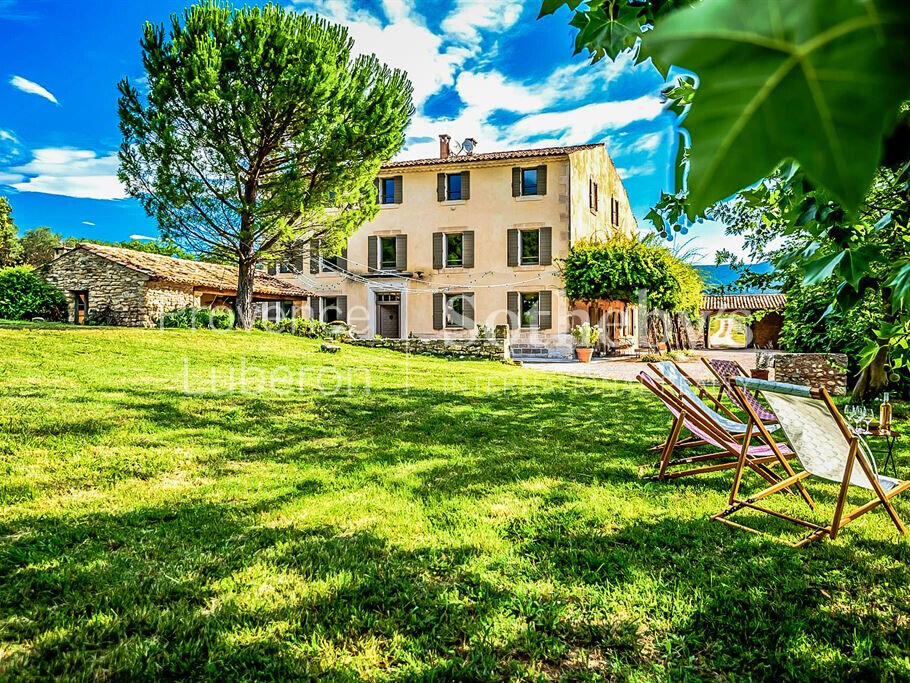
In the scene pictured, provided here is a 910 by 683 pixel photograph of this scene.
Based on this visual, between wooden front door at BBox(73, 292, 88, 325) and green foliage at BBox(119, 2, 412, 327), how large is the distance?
26.0 ft

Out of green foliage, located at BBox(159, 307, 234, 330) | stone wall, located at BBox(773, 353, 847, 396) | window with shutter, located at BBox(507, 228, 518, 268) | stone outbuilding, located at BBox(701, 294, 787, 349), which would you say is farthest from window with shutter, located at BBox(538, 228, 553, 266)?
stone wall, located at BBox(773, 353, 847, 396)

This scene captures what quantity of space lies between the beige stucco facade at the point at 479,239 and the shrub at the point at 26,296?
37.4ft

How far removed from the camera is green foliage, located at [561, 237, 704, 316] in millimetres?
18672

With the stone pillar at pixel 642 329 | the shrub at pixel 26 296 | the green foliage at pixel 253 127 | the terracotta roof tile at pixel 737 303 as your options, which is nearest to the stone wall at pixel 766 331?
the terracotta roof tile at pixel 737 303

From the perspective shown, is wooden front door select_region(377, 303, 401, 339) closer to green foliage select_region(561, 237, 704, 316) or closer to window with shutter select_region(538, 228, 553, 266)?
window with shutter select_region(538, 228, 553, 266)

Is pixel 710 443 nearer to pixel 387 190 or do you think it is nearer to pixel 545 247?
pixel 545 247

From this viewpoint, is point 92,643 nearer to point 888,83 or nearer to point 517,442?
point 888,83

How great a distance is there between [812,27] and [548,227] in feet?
76.5

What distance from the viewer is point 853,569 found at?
2.91 m

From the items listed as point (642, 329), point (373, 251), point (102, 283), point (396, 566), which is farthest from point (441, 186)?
point (396, 566)

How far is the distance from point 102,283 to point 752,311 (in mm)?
32403

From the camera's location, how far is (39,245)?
39.9 meters

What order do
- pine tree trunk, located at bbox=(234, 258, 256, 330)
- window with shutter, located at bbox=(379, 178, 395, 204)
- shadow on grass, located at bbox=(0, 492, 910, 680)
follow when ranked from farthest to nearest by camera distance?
1. window with shutter, located at bbox=(379, 178, 395, 204)
2. pine tree trunk, located at bbox=(234, 258, 256, 330)
3. shadow on grass, located at bbox=(0, 492, 910, 680)

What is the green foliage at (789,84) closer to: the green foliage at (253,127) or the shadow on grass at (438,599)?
the shadow on grass at (438,599)
